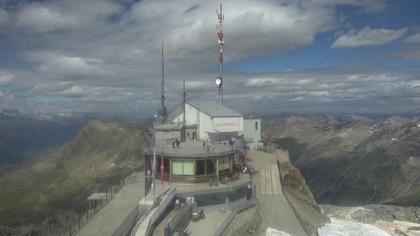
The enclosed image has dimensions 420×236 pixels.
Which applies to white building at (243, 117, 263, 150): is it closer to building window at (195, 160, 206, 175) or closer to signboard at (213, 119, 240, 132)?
signboard at (213, 119, 240, 132)

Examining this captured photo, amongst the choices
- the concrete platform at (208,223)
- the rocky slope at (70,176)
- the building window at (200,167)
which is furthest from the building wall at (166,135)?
the rocky slope at (70,176)

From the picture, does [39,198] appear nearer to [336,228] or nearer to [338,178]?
[336,228]

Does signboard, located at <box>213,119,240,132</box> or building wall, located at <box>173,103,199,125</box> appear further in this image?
building wall, located at <box>173,103,199,125</box>

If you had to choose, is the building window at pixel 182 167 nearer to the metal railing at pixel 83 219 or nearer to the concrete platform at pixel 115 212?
the concrete platform at pixel 115 212

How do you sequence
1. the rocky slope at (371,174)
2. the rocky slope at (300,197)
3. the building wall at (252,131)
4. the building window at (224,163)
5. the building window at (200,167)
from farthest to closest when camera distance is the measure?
the rocky slope at (371,174), the building wall at (252,131), the rocky slope at (300,197), the building window at (224,163), the building window at (200,167)

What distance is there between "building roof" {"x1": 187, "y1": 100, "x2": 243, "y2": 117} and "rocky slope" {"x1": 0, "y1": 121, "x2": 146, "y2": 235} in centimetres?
3140

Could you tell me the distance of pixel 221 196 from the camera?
32.8 m

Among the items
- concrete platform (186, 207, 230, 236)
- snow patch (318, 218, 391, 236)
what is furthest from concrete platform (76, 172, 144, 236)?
snow patch (318, 218, 391, 236)

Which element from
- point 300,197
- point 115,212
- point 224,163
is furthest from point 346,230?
point 115,212

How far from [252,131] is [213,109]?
10167 millimetres

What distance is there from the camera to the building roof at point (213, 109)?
42.9 metres

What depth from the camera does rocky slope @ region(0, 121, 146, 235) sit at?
90750 millimetres

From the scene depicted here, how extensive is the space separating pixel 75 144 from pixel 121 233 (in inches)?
5788

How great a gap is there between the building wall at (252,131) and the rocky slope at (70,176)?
27.1 m
